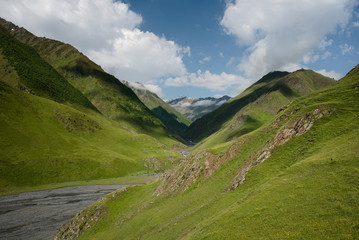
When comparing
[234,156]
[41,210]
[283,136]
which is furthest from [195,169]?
[41,210]

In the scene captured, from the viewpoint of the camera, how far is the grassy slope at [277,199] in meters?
18.7

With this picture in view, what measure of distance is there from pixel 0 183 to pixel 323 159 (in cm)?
14756

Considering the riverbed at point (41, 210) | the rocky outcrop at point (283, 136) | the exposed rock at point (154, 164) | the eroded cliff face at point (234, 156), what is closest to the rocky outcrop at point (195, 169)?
the eroded cliff face at point (234, 156)

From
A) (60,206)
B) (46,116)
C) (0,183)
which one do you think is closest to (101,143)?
(46,116)

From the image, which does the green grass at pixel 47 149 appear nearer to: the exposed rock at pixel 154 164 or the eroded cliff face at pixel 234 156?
the exposed rock at pixel 154 164

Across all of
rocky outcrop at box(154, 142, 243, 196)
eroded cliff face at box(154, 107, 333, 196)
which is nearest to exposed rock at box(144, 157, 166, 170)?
eroded cliff face at box(154, 107, 333, 196)

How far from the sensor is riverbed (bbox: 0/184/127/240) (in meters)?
67.0

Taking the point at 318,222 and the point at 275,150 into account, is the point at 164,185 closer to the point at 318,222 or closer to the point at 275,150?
the point at 275,150

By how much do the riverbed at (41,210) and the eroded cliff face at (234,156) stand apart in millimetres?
44950

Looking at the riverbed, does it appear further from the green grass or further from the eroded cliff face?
the eroded cliff face

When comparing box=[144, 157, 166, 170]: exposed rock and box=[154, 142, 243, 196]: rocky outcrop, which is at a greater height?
box=[154, 142, 243, 196]: rocky outcrop

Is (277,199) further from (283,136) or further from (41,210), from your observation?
(41,210)

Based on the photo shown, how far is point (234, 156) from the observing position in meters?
51.1

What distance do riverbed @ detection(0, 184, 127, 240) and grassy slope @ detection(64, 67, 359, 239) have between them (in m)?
26.5
